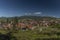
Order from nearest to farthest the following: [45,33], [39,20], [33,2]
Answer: [33,2] → [45,33] → [39,20]

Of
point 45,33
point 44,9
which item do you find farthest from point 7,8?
point 45,33

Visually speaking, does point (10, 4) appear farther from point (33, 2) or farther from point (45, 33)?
point (45, 33)

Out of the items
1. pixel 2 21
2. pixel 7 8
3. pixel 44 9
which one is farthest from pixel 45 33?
pixel 2 21

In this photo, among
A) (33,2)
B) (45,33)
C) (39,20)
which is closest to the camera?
(33,2)

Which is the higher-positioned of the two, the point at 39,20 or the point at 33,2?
the point at 33,2

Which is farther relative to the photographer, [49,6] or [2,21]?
[2,21]

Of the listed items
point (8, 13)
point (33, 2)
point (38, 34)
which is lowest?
point (38, 34)

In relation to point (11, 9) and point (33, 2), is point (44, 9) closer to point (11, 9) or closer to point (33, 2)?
point (33, 2)

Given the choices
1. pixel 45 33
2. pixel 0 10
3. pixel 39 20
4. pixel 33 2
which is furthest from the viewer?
pixel 39 20

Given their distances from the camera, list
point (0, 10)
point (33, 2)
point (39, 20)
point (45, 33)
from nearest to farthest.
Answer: point (0, 10) → point (33, 2) → point (45, 33) → point (39, 20)
